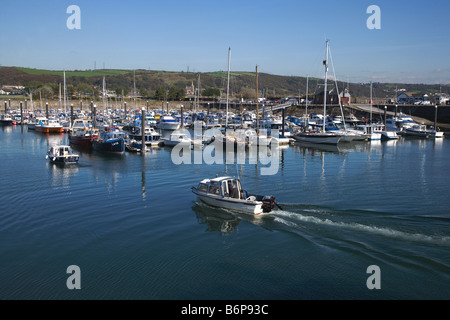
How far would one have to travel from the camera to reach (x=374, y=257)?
1670cm

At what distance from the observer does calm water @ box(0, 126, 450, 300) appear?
14.9 meters

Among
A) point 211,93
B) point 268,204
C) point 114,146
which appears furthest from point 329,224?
point 211,93

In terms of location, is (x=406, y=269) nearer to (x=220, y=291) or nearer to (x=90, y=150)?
(x=220, y=291)

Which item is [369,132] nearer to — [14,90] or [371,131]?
[371,131]

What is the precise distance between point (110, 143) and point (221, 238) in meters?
31.1

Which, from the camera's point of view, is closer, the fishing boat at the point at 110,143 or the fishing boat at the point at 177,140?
the fishing boat at the point at 110,143

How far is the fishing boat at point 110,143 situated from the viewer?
4744 cm

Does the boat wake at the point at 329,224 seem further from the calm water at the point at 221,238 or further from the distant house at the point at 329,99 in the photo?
the distant house at the point at 329,99

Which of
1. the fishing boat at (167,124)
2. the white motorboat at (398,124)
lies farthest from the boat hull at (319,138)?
the fishing boat at (167,124)

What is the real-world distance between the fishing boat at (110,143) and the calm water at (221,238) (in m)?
12.9

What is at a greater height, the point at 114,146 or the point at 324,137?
the point at 324,137

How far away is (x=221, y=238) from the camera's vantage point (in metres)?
19.8

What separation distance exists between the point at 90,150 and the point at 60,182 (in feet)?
63.6
